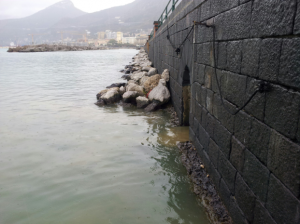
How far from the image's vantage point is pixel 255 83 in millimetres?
2615

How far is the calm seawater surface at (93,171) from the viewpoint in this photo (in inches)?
148

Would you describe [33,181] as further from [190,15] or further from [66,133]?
[190,15]

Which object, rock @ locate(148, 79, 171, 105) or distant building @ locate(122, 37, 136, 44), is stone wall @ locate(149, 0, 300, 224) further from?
distant building @ locate(122, 37, 136, 44)

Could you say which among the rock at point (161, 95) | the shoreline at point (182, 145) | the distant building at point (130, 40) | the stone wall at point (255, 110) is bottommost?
the shoreline at point (182, 145)

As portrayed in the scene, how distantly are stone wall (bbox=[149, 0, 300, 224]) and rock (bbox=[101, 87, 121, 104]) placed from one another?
22.2 ft

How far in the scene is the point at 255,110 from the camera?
2.63 m

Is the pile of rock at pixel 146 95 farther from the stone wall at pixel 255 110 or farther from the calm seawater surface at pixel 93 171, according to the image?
the stone wall at pixel 255 110

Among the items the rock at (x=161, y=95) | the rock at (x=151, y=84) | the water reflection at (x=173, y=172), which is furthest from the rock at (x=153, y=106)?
the rock at (x=151, y=84)

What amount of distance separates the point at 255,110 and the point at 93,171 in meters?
3.41

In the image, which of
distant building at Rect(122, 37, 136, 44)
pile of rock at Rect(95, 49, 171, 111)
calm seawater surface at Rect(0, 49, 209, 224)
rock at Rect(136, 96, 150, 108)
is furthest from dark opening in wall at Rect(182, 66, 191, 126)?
distant building at Rect(122, 37, 136, 44)

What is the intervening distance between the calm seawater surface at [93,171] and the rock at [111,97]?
174 centimetres

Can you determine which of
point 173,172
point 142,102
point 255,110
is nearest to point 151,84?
point 142,102

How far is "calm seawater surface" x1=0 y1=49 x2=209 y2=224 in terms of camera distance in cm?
377

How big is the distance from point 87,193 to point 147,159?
1.61 meters
